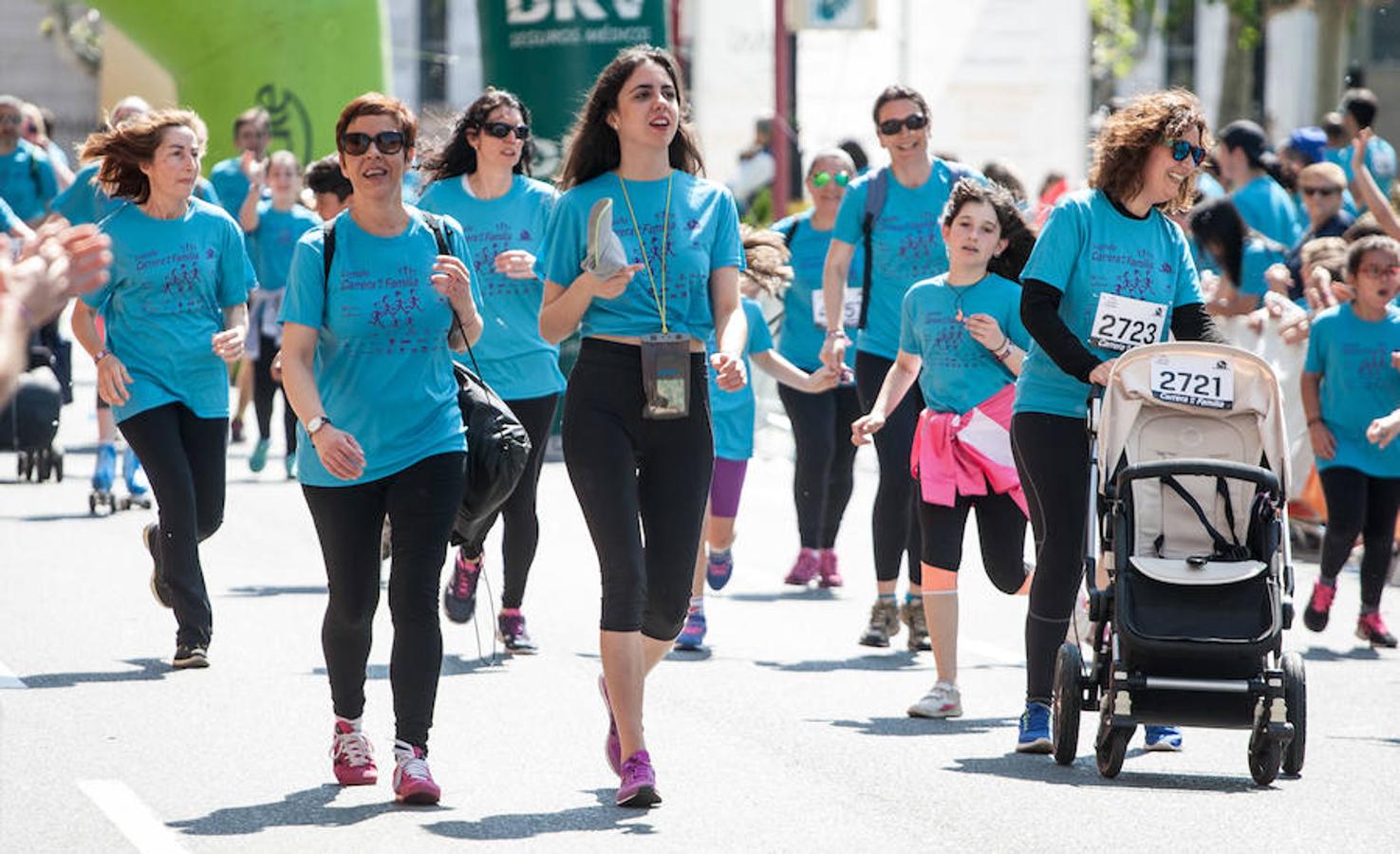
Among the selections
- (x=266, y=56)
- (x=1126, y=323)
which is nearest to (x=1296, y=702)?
(x=1126, y=323)

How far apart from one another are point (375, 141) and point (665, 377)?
3.48 ft

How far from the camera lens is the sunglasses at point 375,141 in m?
7.28

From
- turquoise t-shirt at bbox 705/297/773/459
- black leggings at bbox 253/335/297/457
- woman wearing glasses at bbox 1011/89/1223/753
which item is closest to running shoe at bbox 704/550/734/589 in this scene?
turquoise t-shirt at bbox 705/297/773/459

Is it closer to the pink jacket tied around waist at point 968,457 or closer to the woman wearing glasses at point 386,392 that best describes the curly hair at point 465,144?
the pink jacket tied around waist at point 968,457

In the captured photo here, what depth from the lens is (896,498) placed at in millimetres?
10438

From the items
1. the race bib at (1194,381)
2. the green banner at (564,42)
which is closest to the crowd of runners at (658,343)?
the race bib at (1194,381)

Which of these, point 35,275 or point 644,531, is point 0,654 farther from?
point 35,275

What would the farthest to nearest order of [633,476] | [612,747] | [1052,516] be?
[1052,516] < [612,747] < [633,476]

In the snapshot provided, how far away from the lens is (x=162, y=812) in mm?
7152

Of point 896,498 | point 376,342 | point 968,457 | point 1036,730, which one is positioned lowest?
point 1036,730

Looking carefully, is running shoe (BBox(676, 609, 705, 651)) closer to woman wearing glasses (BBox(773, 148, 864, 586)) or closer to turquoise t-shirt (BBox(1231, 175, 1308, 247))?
woman wearing glasses (BBox(773, 148, 864, 586))

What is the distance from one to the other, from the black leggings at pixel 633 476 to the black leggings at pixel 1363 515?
4.54m

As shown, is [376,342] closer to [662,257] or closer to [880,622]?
[662,257]

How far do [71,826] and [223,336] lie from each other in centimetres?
272
